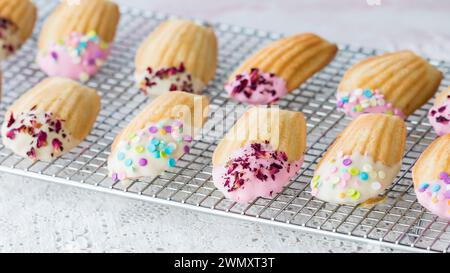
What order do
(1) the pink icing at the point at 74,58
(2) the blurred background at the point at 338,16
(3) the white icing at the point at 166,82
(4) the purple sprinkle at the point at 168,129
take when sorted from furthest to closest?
(2) the blurred background at the point at 338,16 → (1) the pink icing at the point at 74,58 → (3) the white icing at the point at 166,82 → (4) the purple sprinkle at the point at 168,129

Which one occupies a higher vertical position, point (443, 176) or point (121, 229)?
point (443, 176)

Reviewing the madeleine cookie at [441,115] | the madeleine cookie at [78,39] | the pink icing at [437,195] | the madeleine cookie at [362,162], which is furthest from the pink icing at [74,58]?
the pink icing at [437,195]

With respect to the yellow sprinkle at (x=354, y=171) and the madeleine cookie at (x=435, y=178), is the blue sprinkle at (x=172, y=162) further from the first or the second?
the madeleine cookie at (x=435, y=178)

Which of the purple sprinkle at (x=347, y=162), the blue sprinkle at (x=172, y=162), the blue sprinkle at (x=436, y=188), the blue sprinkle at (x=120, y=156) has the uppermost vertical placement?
the purple sprinkle at (x=347, y=162)

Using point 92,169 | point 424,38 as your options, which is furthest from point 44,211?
point 424,38

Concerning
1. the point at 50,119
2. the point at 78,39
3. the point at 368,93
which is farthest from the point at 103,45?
the point at 368,93

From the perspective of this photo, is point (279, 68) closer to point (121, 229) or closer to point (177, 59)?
point (177, 59)
